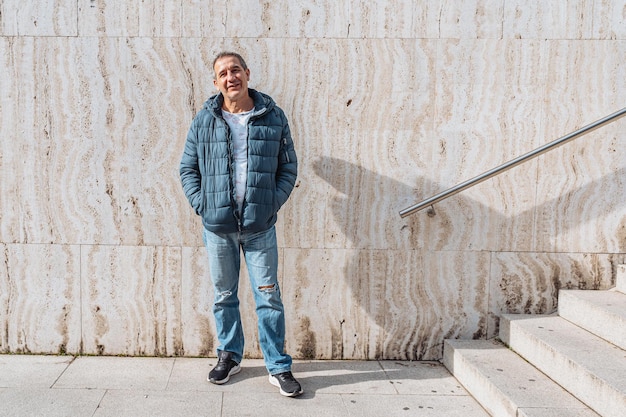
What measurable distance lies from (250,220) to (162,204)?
894 mm

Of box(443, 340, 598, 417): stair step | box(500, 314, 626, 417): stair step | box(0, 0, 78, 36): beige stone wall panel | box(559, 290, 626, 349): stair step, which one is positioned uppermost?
box(0, 0, 78, 36): beige stone wall panel

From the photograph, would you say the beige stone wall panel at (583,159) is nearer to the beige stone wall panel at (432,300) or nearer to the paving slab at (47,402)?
the beige stone wall panel at (432,300)

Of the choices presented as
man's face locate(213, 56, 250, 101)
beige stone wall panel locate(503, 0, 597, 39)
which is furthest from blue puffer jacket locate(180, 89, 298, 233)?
beige stone wall panel locate(503, 0, 597, 39)

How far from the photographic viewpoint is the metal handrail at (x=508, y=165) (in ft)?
10.4

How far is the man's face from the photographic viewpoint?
297 centimetres

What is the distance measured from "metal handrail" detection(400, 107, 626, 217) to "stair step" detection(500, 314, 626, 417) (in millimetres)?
952

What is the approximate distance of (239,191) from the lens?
3008mm

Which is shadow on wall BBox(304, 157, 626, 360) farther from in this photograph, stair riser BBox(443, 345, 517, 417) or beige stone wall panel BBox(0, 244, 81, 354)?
beige stone wall panel BBox(0, 244, 81, 354)

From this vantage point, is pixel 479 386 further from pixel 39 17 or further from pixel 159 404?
pixel 39 17

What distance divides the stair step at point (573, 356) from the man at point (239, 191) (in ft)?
4.60

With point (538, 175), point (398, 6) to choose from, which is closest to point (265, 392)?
point (538, 175)

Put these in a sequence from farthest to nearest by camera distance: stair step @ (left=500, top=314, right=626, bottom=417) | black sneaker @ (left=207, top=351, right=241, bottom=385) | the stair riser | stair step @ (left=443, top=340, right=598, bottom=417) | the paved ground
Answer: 1. black sneaker @ (left=207, top=351, right=241, bottom=385)
2. the paved ground
3. the stair riser
4. stair step @ (left=443, top=340, right=598, bottom=417)
5. stair step @ (left=500, top=314, right=626, bottom=417)

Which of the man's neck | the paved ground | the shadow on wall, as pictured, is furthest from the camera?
the shadow on wall

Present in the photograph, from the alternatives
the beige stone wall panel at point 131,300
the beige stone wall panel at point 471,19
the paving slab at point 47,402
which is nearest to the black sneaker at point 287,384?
the beige stone wall panel at point 131,300
